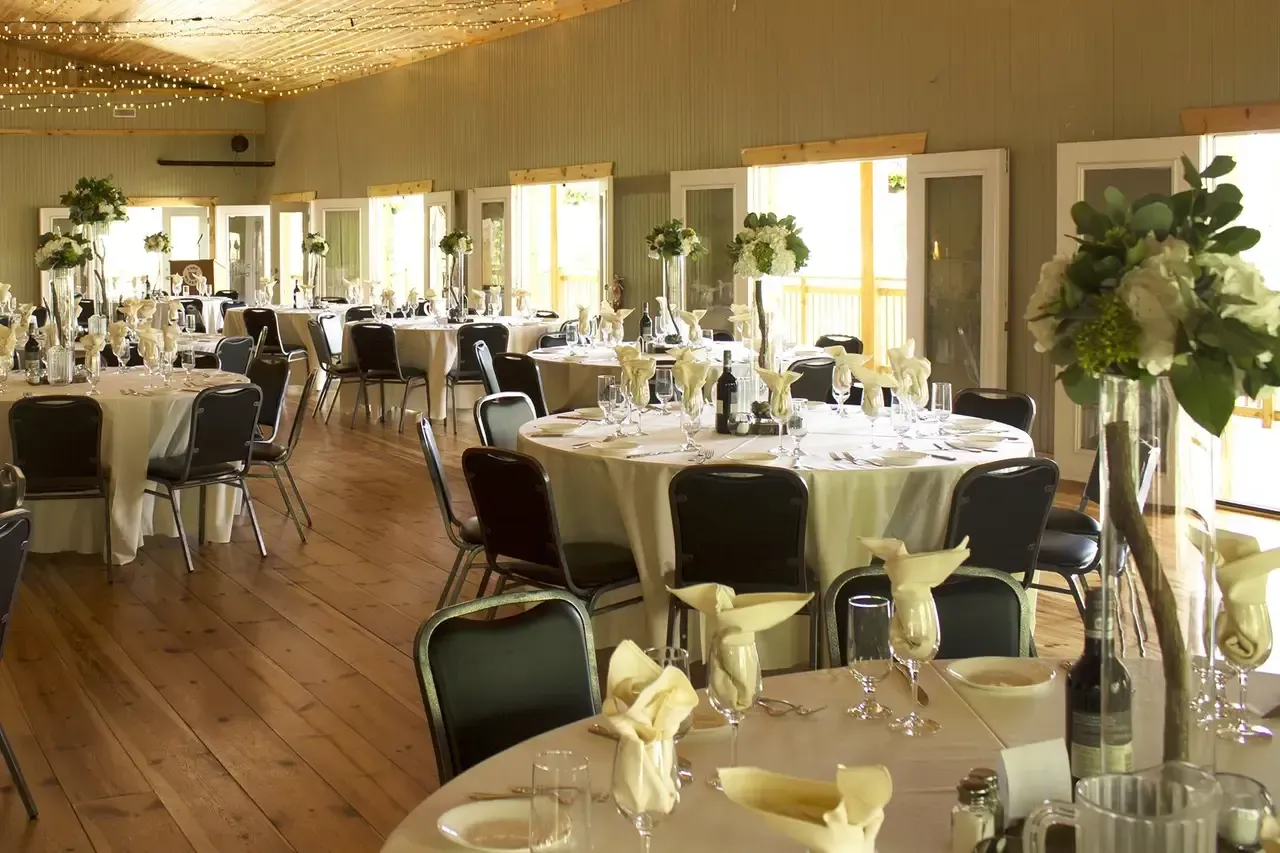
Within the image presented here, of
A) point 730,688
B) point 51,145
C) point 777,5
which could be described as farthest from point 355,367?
point 51,145

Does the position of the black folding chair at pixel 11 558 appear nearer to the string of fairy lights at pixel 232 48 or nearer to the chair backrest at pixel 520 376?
the chair backrest at pixel 520 376

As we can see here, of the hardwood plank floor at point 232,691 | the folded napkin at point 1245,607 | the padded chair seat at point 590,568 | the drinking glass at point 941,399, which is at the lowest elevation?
the hardwood plank floor at point 232,691

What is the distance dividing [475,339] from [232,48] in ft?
30.6

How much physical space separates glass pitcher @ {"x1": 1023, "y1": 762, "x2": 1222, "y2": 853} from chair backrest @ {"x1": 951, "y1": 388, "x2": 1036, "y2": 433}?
4.77 metres

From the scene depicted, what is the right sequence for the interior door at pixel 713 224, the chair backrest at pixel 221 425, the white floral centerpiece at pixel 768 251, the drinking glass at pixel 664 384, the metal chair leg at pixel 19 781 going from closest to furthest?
1. the metal chair leg at pixel 19 781
2. the drinking glass at pixel 664 384
3. the chair backrest at pixel 221 425
4. the white floral centerpiece at pixel 768 251
5. the interior door at pixel 713 224

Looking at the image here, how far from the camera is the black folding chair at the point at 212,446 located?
22.3 ft

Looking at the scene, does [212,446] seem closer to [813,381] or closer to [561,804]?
[813,381]

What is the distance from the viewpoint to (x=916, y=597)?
2.48m

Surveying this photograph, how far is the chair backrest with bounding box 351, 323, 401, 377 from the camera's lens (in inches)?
456

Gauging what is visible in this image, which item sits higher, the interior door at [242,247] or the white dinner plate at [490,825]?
the interior door at [242,247]

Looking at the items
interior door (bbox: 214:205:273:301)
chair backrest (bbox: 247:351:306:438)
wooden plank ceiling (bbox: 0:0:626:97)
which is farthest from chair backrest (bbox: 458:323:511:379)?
interior door (bbox: 214:205:273:301)

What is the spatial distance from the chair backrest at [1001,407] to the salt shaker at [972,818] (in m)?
4.56

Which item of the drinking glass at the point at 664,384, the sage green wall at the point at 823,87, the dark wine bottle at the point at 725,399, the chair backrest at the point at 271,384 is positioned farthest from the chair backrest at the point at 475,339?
the dark wine bottle at the point at 725,399

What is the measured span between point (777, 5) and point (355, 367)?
4.61m
